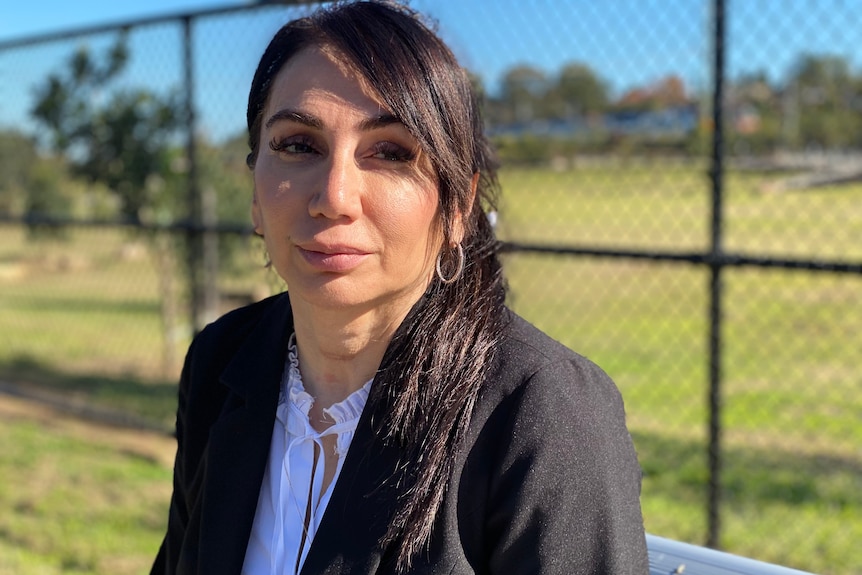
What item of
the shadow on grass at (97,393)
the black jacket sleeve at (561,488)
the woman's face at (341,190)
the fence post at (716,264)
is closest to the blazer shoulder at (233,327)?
the woman's face at (341,190)

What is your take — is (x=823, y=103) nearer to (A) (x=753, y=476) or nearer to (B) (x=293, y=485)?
(A) (x=753, y=476)

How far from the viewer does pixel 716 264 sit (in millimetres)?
3141

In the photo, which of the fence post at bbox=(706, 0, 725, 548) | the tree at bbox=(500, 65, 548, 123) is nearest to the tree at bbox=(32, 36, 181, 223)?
the tree at bbox=(500, 65, 548, 123)

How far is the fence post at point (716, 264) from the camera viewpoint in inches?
126

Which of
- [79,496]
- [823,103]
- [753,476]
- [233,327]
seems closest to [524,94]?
[823,103]

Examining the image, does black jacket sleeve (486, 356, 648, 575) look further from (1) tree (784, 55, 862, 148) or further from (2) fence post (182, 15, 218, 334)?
(1) tree (784, 55, 862, 148)

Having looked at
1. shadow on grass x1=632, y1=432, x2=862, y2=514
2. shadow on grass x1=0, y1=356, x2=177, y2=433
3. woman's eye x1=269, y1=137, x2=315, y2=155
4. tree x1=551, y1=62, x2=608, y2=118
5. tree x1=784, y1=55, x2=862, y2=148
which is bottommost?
shadow on grass x1=632, y1=432, x2=862, y2=514

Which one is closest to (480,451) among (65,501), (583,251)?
(583,251)

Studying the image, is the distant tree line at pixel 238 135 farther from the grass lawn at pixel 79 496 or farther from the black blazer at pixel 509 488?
the black blazer at pixel 509 488

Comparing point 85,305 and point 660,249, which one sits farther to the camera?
point 85,305

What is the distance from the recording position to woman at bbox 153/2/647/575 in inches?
50.1

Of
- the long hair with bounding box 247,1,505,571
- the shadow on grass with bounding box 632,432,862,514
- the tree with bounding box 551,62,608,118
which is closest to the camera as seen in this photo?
the long hair with bounding box 247,1,505,571

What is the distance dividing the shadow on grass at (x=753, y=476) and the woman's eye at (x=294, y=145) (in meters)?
3.41

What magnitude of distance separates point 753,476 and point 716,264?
6.50 feet
